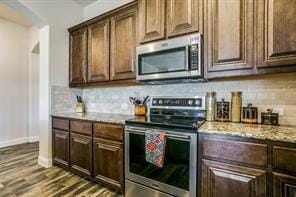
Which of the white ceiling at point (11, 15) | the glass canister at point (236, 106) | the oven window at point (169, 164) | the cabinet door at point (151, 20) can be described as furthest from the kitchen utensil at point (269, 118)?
the white ceiling at point (11, 15)

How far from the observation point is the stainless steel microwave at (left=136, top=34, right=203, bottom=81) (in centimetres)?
182

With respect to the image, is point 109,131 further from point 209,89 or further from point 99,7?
point 99,7

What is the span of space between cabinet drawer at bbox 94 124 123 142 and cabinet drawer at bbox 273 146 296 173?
1.41 meters

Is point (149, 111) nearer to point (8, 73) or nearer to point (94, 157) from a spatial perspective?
point (94, 157)

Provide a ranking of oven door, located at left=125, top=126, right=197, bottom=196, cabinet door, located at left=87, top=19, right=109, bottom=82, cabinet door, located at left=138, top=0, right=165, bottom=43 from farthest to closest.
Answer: cabinet door, located at left=87, top=19, right=109, bottom=82
cabinet door, located at left=138, top=0, right=165, bottom=43
oven door, located at left=125, top=126, right=197, bottom=196

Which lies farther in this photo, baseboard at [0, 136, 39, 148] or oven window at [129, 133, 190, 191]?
baseboard at [0, 136, 39, 148]

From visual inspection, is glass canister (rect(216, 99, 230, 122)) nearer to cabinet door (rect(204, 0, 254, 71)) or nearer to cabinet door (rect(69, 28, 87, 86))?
cabinet door (rect(204, 0, 254, 71))

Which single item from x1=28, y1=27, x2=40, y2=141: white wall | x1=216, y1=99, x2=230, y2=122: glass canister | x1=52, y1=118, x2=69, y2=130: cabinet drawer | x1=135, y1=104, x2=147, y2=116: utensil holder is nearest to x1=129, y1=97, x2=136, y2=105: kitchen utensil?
x1=135, y1=104, x2=147, y2=116: utensil holder

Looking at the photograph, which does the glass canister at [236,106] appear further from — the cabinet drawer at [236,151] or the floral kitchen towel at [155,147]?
the floral kitchen towel at [155,147]

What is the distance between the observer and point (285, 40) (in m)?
1.47

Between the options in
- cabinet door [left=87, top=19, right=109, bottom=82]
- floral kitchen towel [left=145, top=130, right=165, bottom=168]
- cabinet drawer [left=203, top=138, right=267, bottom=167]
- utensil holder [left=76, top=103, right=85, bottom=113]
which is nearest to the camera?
cabinet drawer [left=203, top=138, right=267, bottom=167]

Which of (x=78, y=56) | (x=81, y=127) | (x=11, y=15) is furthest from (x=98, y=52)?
(x=11, y=15)

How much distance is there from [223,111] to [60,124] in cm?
229

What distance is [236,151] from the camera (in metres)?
1.37
